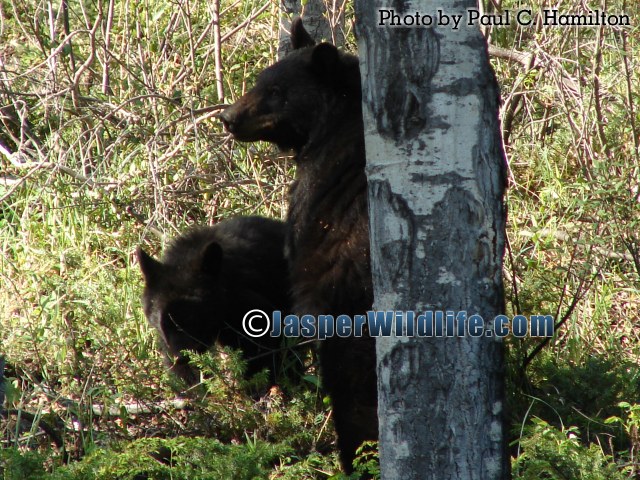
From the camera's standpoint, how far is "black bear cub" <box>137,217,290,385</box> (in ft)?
17.6

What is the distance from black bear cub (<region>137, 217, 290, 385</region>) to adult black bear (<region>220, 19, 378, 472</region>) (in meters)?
0.87

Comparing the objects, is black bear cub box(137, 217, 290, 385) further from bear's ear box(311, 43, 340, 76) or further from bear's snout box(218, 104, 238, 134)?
bear's ear box(311, 43, 340, 76)

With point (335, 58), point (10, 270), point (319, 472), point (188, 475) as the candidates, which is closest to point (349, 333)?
point (319, 472)

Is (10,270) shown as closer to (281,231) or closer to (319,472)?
(281,231)

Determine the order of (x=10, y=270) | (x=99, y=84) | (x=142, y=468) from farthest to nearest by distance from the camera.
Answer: (x=99, y=84)
(x=10, y=270)
(x=142, y=468)

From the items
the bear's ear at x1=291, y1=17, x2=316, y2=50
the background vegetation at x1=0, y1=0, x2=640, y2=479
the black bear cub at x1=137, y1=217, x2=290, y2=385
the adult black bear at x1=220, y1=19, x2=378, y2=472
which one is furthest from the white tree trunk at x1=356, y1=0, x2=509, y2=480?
the black bear cub at x1=137, y1=217, x2=290, y2=385

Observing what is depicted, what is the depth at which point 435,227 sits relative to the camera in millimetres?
2590

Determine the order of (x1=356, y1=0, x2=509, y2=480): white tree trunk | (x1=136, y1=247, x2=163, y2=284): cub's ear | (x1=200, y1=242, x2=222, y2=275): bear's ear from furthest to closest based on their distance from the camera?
(x1=136, y1=247, x2=163, y2=284): cub's ear < (x1=200, y1=242, x2=222, y2=275): bear's ear < (x1=356, y1=0, x2=509, y2=480): white tree trunk

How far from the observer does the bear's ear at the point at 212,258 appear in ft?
17.4

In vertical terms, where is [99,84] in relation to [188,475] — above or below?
above

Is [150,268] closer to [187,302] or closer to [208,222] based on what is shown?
[187,302]

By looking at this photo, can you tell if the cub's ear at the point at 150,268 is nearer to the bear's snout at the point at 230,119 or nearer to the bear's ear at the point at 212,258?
the bear's ear at the point at 212,258

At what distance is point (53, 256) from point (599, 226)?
416 cm

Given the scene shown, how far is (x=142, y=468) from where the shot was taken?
3512 millimetres
